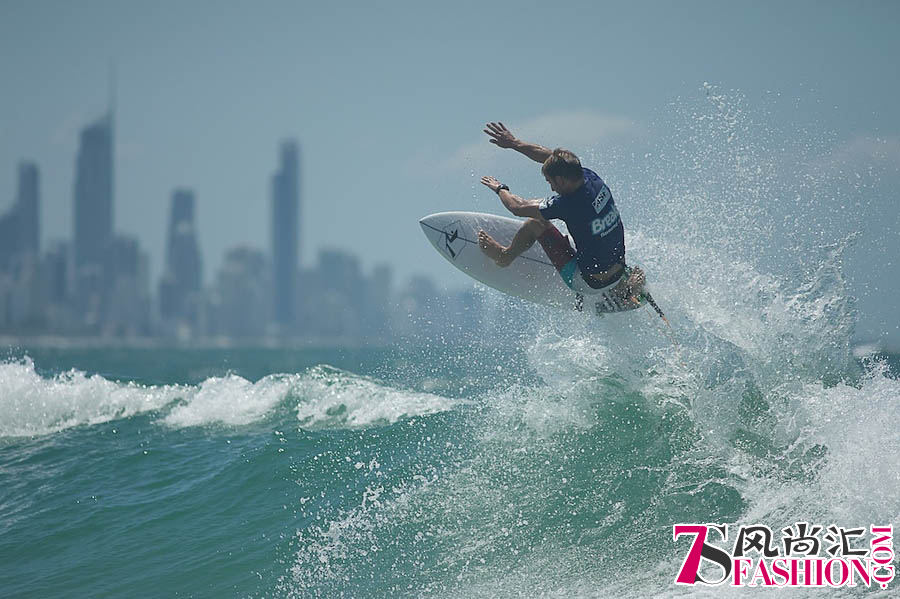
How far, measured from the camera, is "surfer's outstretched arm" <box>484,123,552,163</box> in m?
8.12

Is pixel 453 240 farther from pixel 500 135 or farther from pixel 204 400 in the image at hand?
pixel 204 400

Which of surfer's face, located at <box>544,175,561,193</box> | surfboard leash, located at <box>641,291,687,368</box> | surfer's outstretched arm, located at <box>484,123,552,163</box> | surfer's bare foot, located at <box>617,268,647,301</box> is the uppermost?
surfer's outstretched arm, located at <box>484,123,552,163</box>

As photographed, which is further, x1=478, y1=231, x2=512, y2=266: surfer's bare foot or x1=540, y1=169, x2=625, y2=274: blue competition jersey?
x1=478, y1=231, x2=512, y2=266: surfer's bare foot

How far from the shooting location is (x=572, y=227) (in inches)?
309

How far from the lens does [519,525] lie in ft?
23.4

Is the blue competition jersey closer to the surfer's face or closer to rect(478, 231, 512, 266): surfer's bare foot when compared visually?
the surfer's face

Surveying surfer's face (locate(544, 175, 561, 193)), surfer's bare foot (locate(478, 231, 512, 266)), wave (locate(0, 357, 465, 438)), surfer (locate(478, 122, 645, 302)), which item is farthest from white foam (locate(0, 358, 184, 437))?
surfer's face (locate(544, 175, 561, 193))

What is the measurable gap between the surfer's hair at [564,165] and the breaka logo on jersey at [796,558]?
3.37 m

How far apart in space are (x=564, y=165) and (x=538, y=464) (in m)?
2.93

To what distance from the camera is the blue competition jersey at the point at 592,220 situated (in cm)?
759

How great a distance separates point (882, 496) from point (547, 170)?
154 inches

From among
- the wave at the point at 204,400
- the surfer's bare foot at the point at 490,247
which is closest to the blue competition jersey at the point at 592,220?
the surfer's bare foot at the point at 490,247

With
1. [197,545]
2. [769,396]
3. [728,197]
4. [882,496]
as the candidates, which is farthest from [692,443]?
[197,545]

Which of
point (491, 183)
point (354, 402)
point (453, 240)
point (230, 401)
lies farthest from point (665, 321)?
point (230, 401)
